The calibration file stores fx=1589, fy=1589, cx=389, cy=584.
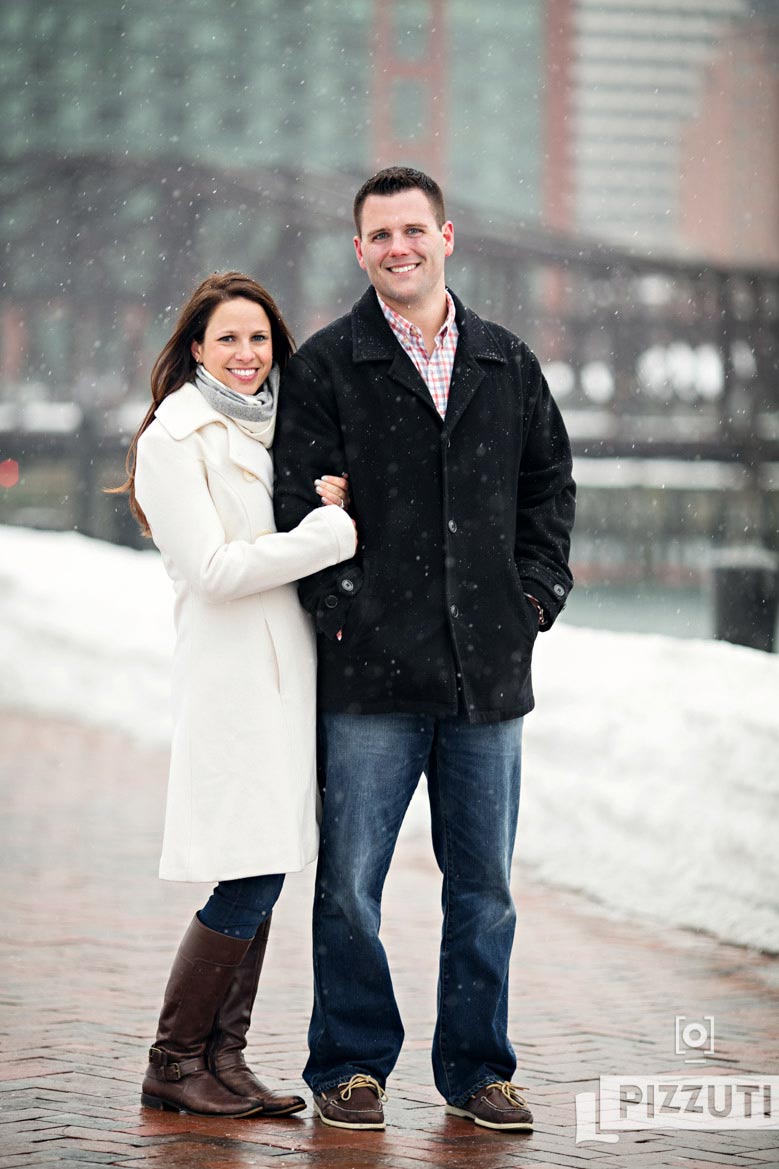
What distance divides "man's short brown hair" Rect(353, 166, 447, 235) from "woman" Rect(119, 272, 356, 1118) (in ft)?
1.16

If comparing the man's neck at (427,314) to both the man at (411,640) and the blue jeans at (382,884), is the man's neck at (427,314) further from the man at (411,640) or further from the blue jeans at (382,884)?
the blue jeans at (382,884)

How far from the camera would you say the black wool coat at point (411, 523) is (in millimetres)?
3607

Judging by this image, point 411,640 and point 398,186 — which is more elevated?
point 398,186

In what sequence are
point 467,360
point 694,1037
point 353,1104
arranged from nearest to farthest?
point 353,1104
point 467,360
point 694,1037

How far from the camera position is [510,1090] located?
3656 millimetres

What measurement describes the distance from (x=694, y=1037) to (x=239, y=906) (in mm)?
1662

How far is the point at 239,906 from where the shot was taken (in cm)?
362

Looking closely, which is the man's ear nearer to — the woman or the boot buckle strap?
the woman

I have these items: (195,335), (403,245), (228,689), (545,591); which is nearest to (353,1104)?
(228,689)

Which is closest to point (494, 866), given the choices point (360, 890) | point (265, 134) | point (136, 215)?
point (360, 890)

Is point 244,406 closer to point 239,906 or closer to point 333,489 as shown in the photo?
point 333,489

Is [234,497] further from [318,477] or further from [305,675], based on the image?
[305,675]

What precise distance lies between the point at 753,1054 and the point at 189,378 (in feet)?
7.89

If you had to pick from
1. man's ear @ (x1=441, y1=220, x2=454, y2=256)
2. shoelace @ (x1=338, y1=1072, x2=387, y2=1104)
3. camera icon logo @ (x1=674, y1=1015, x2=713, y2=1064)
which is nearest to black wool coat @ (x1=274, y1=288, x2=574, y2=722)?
man's ear @ (x1=441, y1=220, x2=454, y2=256)
